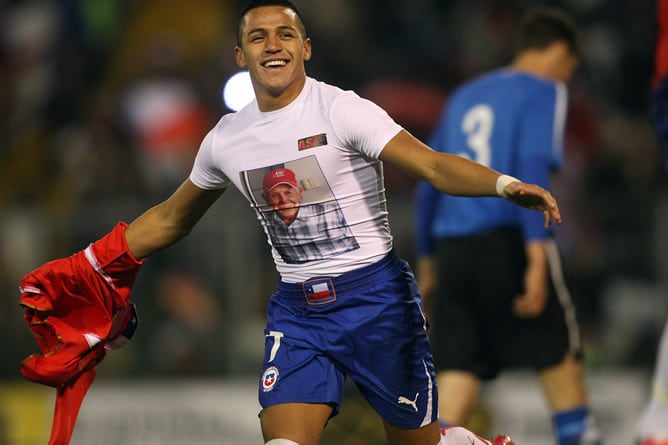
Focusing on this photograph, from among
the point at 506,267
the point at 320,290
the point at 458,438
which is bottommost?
the point at 458,438

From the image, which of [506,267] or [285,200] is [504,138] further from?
[285,200]

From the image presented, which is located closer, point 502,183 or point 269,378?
point 502,183

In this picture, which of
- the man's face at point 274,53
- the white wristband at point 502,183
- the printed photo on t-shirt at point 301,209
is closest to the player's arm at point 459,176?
the white wristband at point 502,183

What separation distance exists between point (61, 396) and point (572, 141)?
24.6 ft

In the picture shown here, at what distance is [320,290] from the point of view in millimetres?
4742

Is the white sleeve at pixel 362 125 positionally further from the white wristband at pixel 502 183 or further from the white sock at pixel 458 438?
the white sock at pixel 458 438

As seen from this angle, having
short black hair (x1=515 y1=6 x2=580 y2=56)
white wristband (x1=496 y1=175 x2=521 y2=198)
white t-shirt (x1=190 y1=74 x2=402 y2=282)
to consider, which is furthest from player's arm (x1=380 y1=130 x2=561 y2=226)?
short black hair (x1=515 y1=6 x2=580 y2=56)

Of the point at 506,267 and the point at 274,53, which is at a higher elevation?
the point at 274,53

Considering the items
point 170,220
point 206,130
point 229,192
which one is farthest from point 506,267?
point 206,130

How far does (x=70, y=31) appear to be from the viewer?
13617 mm

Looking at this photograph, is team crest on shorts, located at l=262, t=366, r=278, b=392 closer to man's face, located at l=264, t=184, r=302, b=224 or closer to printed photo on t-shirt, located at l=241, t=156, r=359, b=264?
printed photo on t-shirt, located at l=241, t=156, r=359, b=264

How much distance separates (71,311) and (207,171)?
93cm

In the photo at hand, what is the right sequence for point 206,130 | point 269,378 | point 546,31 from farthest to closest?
point 206,130 < point 546,31 < point 269,378

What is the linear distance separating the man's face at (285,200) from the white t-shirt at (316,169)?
0.04ft
